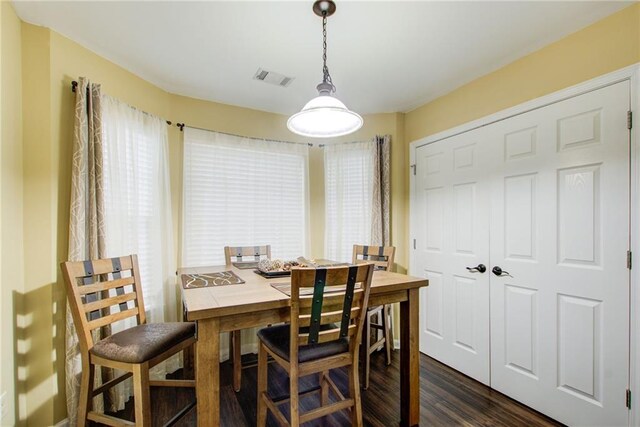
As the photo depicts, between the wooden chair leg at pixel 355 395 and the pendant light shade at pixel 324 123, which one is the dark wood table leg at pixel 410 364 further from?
the pendant light shade at pixel 324 123

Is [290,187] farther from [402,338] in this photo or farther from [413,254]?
[402,338]

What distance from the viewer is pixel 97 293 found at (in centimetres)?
179

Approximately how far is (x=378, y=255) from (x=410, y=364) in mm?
1056

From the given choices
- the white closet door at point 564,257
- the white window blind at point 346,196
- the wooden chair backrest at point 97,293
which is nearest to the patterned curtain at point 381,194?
the white window blind at point 346,196

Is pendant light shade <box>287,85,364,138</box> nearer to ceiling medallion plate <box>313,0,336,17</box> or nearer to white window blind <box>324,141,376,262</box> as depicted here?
ceiling medallion plate <box>313,0,336,17</box>

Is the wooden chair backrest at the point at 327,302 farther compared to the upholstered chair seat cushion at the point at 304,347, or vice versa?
the upholstered chair seat cushion at the point at 304,347

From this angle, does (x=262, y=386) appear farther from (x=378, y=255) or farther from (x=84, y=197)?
(x=84, y=197)

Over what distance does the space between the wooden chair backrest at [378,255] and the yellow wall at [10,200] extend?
7.85ft

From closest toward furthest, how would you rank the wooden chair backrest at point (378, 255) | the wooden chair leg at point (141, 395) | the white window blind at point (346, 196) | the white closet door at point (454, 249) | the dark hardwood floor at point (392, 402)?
the wooden chair leg at point (141, 395)
the dark hardwood floor at point (392, 402)
the white closet door at point (454, 249)
the wooden chair backrest at point (378, 255)
the white window blind at point (346, 196)

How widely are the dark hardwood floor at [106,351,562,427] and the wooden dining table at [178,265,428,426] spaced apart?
0.77ft

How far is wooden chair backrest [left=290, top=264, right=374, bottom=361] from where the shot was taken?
4.33 feet

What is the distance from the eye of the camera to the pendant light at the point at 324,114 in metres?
1.63

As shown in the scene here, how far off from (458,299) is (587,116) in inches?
64.6

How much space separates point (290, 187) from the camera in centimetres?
327
